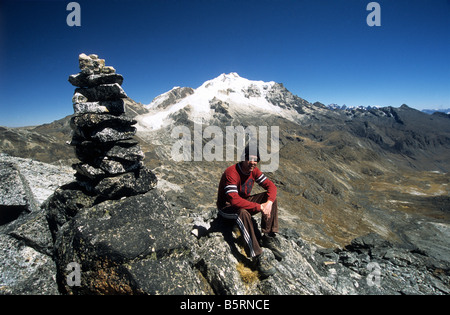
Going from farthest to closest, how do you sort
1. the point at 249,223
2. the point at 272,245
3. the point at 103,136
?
the point at 272,245 → the point at 103,136 → the point at 249,223

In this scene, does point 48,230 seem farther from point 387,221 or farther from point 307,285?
point 387,221

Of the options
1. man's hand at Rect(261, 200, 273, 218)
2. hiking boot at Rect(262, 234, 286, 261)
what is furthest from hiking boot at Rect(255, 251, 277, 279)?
man's hand at Rect(261, 200, 273, 218)

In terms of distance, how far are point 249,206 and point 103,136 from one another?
19.8 feet

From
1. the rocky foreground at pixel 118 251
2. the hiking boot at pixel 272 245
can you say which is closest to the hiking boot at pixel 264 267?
the rocky foreground at pixel 118 251

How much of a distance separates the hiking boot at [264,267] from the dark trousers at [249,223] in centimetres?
50

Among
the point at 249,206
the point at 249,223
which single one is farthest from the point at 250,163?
the point at 249,223

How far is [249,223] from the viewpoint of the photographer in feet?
22.5

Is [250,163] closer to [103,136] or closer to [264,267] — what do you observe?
[264,267]

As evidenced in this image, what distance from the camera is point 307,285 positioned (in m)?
7.66

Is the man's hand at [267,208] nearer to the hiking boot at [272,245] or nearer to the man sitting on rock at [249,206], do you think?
the man sitting on rock at [249,206]

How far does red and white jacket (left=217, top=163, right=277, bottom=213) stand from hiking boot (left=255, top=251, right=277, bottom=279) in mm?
1668
